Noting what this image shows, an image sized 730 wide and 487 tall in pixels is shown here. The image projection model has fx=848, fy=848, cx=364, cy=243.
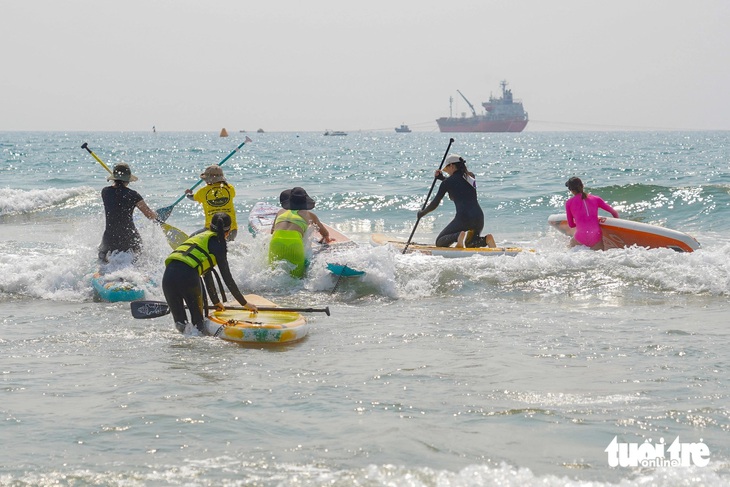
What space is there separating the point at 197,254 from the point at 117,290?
2345mm

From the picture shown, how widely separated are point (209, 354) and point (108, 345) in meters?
0.91

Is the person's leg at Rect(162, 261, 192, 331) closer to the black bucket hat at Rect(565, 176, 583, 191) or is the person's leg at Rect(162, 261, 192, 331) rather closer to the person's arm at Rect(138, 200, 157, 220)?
the person's arm at Rect(138, 200, 157, 220)

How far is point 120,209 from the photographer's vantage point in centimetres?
924

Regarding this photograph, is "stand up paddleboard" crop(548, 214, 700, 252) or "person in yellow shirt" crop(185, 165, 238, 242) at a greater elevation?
"person in yellow shirt" crop(185, 165, 238, 242)

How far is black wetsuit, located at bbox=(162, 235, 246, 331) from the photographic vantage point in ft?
22.9

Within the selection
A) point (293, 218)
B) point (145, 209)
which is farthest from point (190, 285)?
point (293, 218)

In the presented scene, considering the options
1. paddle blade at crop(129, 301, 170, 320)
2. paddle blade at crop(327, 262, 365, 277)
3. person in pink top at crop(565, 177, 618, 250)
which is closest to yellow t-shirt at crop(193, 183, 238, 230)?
paddle blade at crop(327, 262, 365, 277)

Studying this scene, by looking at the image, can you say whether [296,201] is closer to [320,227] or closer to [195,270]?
[320,227]

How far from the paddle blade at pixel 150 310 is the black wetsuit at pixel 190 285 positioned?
0.21 metres

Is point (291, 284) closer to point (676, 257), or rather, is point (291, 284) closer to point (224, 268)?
point (224, 268)

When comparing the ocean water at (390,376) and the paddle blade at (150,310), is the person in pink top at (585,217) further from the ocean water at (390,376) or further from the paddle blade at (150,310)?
the paddle blade at (150,310)

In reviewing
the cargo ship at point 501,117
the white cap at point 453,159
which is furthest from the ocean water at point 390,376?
the cargo ship at point 501,117

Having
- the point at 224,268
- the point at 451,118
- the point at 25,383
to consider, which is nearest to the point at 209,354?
the point at 224,268

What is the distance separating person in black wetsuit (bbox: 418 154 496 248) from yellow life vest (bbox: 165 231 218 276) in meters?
4.07
